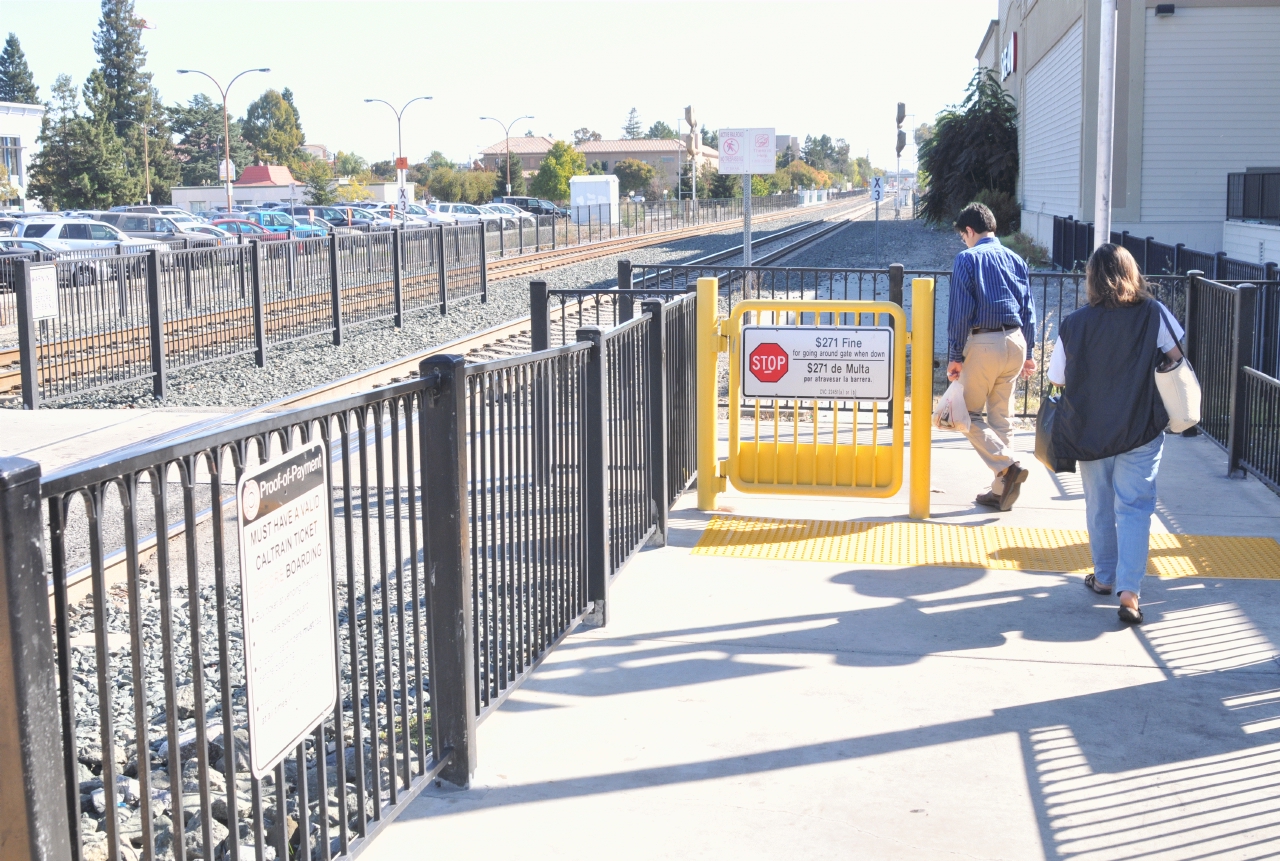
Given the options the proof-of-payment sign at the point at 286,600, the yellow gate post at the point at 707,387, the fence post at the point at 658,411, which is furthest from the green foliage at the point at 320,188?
the proof-of-payment sign at the point at 286,600

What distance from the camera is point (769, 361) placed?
7789mm

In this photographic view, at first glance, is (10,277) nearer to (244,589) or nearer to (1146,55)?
(244,589)

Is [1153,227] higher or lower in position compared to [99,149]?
lower

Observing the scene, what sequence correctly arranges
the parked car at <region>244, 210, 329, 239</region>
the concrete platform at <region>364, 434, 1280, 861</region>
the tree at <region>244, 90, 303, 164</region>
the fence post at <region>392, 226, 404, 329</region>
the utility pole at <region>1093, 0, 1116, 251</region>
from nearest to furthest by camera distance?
the concrete platform at <region>364, 434, 1280, 861</region> < the utility pole at <region>1093, 0, 1116, 251</region> < the fence post at <region>392, 226, 404, 329</region> < the parked car at <region>244, 210, 329, 239</region> < the tree at <region>244, 90, 303, 164</region>

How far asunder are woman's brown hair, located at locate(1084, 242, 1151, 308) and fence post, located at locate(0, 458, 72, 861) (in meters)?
4.71

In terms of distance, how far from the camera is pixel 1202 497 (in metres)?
8.13

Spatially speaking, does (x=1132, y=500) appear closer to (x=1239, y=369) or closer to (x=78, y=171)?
(x=1239, y=369)

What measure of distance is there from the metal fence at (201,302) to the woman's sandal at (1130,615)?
11.3 metres

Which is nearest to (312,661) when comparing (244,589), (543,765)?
(244,589)

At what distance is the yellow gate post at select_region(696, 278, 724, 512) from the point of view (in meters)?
7.84

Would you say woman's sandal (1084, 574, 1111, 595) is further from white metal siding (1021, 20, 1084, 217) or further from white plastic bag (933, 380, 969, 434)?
white metal siding (1021, 20, 1084, 217)

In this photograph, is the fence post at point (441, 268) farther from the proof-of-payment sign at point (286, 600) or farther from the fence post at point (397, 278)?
the proof-of-payment sign at point (286, 600)

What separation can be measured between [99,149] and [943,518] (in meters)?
77.9

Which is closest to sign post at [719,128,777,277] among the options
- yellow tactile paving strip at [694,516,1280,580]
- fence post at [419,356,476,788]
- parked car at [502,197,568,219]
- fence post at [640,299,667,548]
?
yellow tactile paving strip at [694,516,1280,580]
